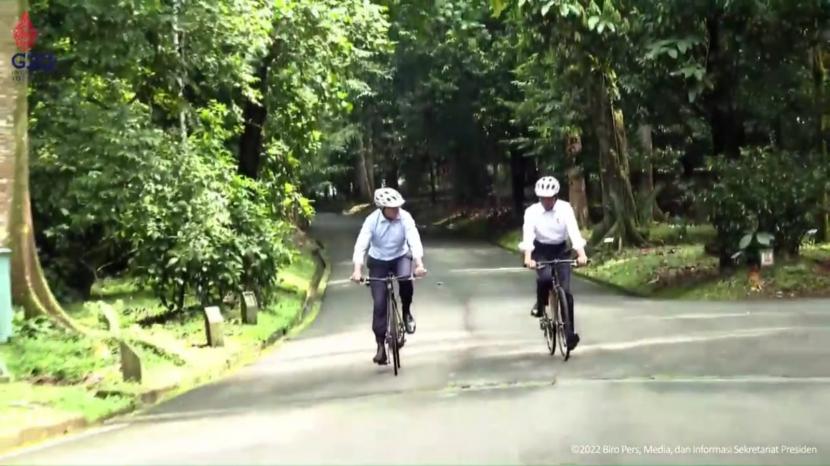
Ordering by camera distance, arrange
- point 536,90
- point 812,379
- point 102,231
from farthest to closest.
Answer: point 536,90 < point 102,231 < point 812,379

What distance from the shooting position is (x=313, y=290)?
83.4 feet

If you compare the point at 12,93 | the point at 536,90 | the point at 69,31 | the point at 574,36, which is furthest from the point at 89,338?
the point at 536,90

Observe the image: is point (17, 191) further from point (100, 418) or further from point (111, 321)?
point (100, 418)

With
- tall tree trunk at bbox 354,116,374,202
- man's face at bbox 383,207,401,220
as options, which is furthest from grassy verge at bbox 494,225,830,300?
tall tree trunk at bbox 354,116,374,202

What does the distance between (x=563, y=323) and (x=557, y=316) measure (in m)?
0.13

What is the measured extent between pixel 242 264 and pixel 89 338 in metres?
5.26

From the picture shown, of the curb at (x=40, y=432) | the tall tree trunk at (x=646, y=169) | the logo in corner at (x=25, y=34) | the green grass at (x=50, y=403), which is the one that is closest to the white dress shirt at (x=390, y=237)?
the green grass at (x=50, y=403)

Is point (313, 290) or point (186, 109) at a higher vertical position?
point (186, 109)

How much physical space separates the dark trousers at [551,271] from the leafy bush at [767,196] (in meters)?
9.56

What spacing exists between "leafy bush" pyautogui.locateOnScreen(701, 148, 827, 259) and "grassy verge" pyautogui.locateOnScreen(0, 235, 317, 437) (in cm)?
884

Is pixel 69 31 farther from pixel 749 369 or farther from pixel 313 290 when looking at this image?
pixel 313 290

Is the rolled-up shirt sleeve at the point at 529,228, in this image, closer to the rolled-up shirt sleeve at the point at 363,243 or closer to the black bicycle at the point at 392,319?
the black bicycle at the point at 392,319

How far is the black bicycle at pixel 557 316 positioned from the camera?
1104 centimetres

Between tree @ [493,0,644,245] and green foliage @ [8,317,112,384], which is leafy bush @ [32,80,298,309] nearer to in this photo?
green foliage @ [8,317,112,384]
